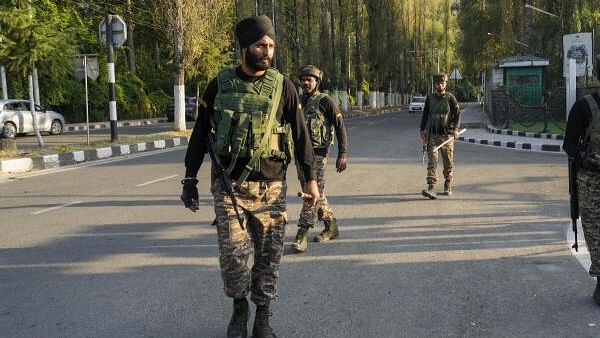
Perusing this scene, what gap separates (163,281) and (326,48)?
45.2 metres

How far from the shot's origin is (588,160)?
13.9ft

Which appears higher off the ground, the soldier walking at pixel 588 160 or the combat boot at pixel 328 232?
the soldier walking at pixel 588 160

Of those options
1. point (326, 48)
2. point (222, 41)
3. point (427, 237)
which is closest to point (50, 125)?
point (222, 41)

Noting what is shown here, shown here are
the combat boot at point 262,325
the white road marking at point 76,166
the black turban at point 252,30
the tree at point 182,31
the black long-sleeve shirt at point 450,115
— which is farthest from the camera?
the tree at point 182,31

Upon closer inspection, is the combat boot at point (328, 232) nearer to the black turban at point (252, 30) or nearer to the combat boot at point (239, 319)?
the combat boot at point (239, 319)

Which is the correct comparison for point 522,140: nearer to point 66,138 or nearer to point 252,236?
point 66,138

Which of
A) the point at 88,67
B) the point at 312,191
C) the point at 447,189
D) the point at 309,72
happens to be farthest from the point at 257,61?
the point at 88,67

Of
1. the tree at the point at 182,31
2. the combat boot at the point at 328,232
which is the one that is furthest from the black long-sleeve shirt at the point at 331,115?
the tree at the point at 182,31

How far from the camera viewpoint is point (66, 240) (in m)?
6.54

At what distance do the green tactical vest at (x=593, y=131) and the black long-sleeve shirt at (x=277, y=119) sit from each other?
1.94 meters

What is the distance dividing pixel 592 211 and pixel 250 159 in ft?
7.73

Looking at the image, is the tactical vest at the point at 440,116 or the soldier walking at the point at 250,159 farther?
the tactical vest at the point at 440,116

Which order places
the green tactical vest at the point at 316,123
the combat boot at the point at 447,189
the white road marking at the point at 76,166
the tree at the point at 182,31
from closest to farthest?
the green tactical vest at the point at 316,123
the combat boot at the point at 447,189
the white road marking at the point at 76,166
the tree at the point at 182,31

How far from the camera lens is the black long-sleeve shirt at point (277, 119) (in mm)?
3561
